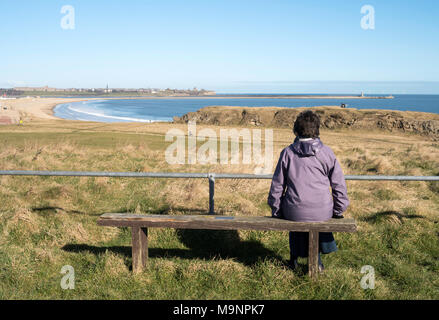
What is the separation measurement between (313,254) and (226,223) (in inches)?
31.9

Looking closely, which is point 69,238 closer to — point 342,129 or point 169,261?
point 169,261

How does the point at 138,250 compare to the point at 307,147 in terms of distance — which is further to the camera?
the point at 138,250

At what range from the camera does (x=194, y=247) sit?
14.5 ft

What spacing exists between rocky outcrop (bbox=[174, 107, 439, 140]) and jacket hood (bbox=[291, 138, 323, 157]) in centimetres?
2569

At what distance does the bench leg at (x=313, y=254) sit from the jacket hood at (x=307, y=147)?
0.70 metres

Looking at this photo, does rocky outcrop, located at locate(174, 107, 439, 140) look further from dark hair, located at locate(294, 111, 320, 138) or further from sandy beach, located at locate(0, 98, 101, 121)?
dark hair, located at locate(294, 111, 320, 138)

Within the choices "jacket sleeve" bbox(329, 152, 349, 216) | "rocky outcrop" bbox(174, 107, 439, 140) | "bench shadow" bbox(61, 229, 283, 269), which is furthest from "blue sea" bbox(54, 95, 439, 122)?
"jacket sleeve" bbox(329, 152, 349, 216)

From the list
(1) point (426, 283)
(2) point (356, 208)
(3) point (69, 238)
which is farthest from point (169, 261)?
(2) point (356, 208)

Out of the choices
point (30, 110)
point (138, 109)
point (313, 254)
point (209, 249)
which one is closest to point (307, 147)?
point (313, 254)

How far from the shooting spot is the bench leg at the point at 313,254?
11.3 feet

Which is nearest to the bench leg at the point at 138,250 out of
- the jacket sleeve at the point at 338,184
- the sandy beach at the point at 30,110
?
the jacket sleeve at the point at 338,184

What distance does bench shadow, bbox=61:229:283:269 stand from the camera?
414 centimetres

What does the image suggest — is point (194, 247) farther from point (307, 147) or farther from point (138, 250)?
point (307, 147)
